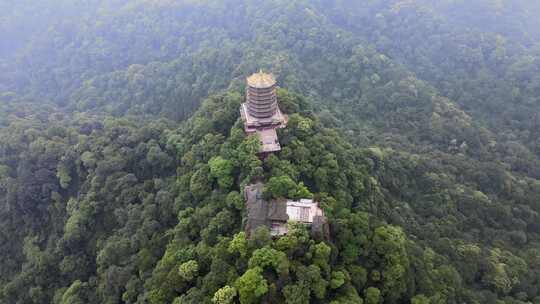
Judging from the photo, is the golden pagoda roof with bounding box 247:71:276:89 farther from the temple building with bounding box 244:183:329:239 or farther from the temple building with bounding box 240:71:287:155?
the temple building with bounding box 244:183:329:239

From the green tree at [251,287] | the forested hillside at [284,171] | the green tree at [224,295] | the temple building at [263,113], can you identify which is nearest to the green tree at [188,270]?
the forested hillside at [284,171]

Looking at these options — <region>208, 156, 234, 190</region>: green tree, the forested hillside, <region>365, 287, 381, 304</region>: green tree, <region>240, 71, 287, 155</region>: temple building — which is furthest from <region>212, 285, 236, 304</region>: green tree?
<region>240, 71, 287, 155</region>: temple building

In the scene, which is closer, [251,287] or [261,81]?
[251,287]

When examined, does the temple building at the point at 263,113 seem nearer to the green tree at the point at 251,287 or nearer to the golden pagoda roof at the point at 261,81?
the golden pagoda roof at the point at 261,81

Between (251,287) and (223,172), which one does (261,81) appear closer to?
(223,172)

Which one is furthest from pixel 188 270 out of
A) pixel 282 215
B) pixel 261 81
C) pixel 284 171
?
pixel 261 81

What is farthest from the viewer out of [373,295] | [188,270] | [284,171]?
[284,171]
